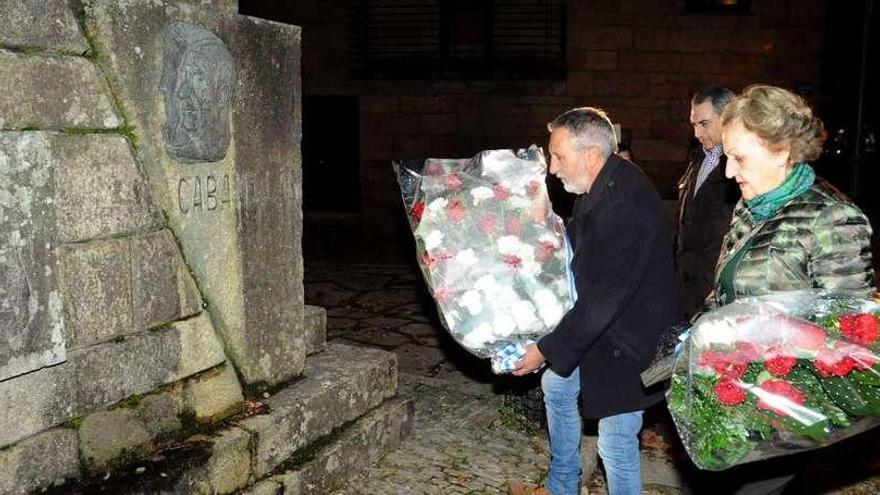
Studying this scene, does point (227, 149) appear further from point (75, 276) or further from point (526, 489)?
point (526, 489)

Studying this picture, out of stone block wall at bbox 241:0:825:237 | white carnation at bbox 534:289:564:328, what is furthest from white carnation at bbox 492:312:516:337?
stone block wall at bbox 241:0:825:237

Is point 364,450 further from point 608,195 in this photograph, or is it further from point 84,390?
point 608,195

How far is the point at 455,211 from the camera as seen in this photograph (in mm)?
3086

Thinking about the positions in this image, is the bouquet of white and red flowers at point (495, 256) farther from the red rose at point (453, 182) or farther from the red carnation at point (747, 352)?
the red carnation at point (747, 352)

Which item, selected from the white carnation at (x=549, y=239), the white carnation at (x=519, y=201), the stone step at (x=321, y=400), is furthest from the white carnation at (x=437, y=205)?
the stone step at (x=321, y=400)

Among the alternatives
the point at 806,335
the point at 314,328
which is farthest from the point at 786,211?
the point at 314,328

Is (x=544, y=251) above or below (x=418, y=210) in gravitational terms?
below

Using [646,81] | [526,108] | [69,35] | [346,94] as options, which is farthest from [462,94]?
[69,35]

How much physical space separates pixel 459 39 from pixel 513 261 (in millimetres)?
10795

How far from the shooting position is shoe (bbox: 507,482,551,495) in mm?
3461

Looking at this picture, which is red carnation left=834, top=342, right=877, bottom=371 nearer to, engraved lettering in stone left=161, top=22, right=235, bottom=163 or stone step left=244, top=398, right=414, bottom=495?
stone step left=244, top=398, right=414, bottom=495

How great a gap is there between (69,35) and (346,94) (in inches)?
434

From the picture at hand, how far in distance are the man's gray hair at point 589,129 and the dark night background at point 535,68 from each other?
8.86 m

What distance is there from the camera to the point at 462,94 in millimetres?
12938
